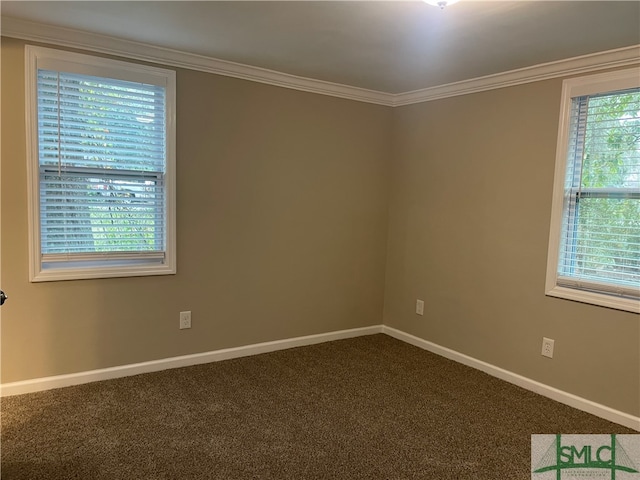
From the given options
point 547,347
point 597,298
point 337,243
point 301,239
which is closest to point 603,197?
point 597,298

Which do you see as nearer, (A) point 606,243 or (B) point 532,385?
(A) point 606,243

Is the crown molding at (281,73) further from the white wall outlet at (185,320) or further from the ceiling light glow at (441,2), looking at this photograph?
the white wall outlet at (185,320)

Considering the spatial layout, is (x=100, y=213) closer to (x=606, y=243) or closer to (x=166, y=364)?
(x=166, y=364)

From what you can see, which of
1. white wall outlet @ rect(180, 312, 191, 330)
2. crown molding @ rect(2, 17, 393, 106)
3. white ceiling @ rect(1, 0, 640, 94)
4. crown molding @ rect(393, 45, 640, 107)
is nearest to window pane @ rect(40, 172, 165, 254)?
white wall outlet @ rect(180, 312, 191, 330)

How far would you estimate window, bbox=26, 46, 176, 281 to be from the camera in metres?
2.73

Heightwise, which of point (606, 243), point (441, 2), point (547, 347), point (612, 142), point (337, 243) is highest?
point (441, 2)

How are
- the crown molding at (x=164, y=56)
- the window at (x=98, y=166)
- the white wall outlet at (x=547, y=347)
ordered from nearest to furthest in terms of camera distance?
1. the crown molding at (x=164, y=56)
2. the window at (x=98, y=166)
3. the white wall outlet at (x=547, y=347)

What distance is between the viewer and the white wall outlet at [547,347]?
3033mm

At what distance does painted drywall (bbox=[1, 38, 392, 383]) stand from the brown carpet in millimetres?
305

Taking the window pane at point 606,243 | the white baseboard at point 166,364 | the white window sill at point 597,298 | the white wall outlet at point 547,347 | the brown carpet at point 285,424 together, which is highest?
the window pane at point 606,243

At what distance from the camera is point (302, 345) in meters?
3.86

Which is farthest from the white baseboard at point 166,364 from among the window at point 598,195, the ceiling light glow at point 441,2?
the ceiling light glow at point 441,2

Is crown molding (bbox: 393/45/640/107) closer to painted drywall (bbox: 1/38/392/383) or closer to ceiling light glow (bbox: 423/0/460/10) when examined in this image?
painted drywall (bbox: 1/38/392/383)

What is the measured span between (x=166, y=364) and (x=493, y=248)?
2545 millimetres
